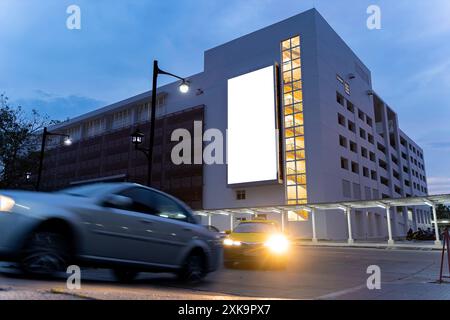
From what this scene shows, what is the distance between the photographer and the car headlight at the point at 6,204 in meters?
5.00

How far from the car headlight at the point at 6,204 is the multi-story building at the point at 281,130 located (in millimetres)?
28658

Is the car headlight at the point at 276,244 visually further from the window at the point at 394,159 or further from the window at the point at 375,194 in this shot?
the window at the point at 394,159

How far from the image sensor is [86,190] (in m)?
6.16

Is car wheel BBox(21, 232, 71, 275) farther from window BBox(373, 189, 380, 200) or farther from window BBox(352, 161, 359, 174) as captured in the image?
window BBox(373, 189, 380, 200)

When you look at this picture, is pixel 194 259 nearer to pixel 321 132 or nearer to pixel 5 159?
pixel 5 159

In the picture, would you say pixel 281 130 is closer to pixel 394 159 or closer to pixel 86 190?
pixel 394 159

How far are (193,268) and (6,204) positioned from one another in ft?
11.6

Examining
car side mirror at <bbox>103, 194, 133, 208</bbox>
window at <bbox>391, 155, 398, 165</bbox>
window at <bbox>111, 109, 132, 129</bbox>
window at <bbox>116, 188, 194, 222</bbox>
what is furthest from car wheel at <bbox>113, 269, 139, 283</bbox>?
window at <bbox>391, 155, 398, 165</bbox>

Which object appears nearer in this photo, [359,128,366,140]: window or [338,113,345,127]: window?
[338,113,345,127]: window

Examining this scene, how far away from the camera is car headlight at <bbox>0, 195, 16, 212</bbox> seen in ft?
16.4

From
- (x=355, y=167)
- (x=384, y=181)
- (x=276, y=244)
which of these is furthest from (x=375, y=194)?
(x=276, y=244)

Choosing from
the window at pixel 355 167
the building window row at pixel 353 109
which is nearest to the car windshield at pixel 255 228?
the building window row at pixel 353 109

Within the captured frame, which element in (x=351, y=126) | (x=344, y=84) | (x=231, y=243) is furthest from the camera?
(x=351, y=126)
